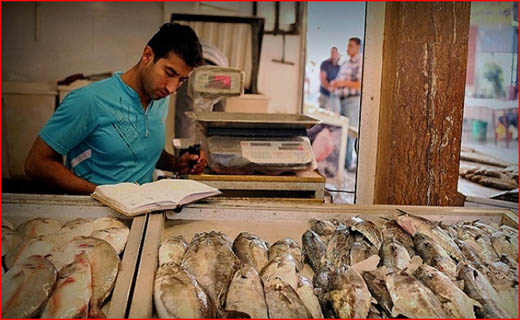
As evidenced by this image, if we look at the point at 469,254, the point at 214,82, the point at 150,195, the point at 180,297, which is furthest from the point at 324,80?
the point at 180,297

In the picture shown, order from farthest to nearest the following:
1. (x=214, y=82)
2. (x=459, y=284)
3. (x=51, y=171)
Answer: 1. (x=214, y=82)
2. (x=51, y=171)
3. (x=459, y=284)

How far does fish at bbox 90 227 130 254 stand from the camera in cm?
186

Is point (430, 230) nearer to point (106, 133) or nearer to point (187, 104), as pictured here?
point (106, 133)

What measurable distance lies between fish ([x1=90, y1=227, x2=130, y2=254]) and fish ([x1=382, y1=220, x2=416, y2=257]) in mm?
972

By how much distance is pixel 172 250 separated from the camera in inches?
71.3

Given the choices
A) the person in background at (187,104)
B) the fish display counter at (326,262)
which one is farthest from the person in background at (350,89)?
the fish display counter at (326,262)

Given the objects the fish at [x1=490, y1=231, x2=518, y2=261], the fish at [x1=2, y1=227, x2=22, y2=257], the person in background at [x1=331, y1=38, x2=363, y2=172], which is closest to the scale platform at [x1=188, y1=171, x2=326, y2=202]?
the fish at [x1=490, y1=231, x2=518, y2=261]

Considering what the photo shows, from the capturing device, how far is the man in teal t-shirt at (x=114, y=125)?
2619 millimetres

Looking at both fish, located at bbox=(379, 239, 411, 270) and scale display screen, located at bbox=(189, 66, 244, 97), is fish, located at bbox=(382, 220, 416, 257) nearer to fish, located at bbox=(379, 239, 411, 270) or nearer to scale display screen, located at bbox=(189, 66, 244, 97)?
fish, located at bbox=(379, 239, 411, 270)

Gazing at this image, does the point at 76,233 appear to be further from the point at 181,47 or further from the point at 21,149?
the point at 21,149

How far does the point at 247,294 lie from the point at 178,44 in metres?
1.62

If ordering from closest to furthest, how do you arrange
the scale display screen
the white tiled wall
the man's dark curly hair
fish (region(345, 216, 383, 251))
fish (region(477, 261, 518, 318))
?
1. fish (region(477, 261, 518, 318))
2. fish (region(345, 216, 383, 251))
3. the man's dark curly hair
4. the scale display screen
5. the white tiled wall

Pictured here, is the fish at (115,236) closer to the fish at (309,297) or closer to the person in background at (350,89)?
the fish at (309,297)

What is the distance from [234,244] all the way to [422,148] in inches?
47.1
